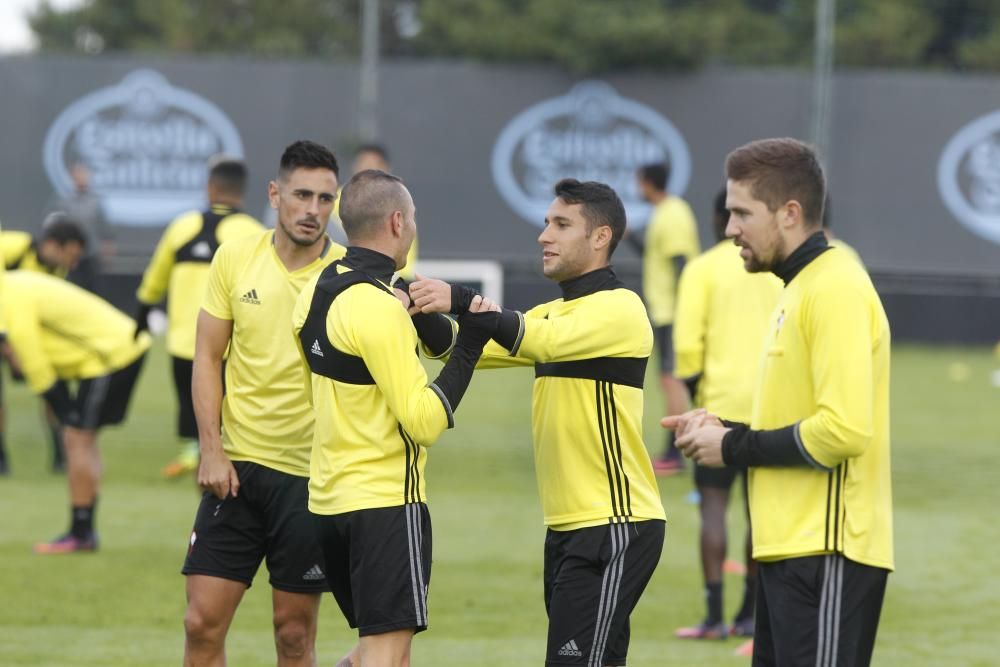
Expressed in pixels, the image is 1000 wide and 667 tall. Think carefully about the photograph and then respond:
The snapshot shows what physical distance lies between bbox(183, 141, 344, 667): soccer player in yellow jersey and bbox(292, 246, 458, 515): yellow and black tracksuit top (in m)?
0.75

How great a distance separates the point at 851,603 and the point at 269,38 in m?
25.4

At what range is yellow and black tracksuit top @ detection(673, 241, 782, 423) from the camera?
7609 millimetres

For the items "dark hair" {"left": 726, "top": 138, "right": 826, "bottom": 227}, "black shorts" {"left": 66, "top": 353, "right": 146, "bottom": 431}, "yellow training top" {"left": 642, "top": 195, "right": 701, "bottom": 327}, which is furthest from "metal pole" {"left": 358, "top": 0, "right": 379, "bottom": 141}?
"dark hair" {"left": 726, "top": 138, "right": 826, "bottom": 227}

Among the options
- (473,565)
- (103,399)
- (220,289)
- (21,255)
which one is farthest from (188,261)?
(220,289)

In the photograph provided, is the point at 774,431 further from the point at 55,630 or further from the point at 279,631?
the point at 55,630

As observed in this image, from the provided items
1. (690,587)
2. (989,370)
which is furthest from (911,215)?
(690,587)

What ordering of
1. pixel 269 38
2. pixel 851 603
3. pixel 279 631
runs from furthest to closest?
pixel 269 38 < pixel 279 631 < pixel 851 603

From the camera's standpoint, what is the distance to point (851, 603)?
4.19 meters

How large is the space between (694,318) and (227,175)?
130 inches

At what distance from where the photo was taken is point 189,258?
970cm

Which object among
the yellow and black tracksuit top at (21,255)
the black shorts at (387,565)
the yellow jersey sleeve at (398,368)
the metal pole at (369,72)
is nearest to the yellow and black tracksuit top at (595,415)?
the yellow jersey sleeve at (398,368)

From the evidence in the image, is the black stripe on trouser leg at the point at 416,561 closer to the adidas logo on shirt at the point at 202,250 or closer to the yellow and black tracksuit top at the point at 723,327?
the yellow and black tracksuit top at the point at 723,327

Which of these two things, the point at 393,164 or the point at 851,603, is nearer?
the point at 851,603

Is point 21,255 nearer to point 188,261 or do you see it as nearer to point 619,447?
point 188,261
